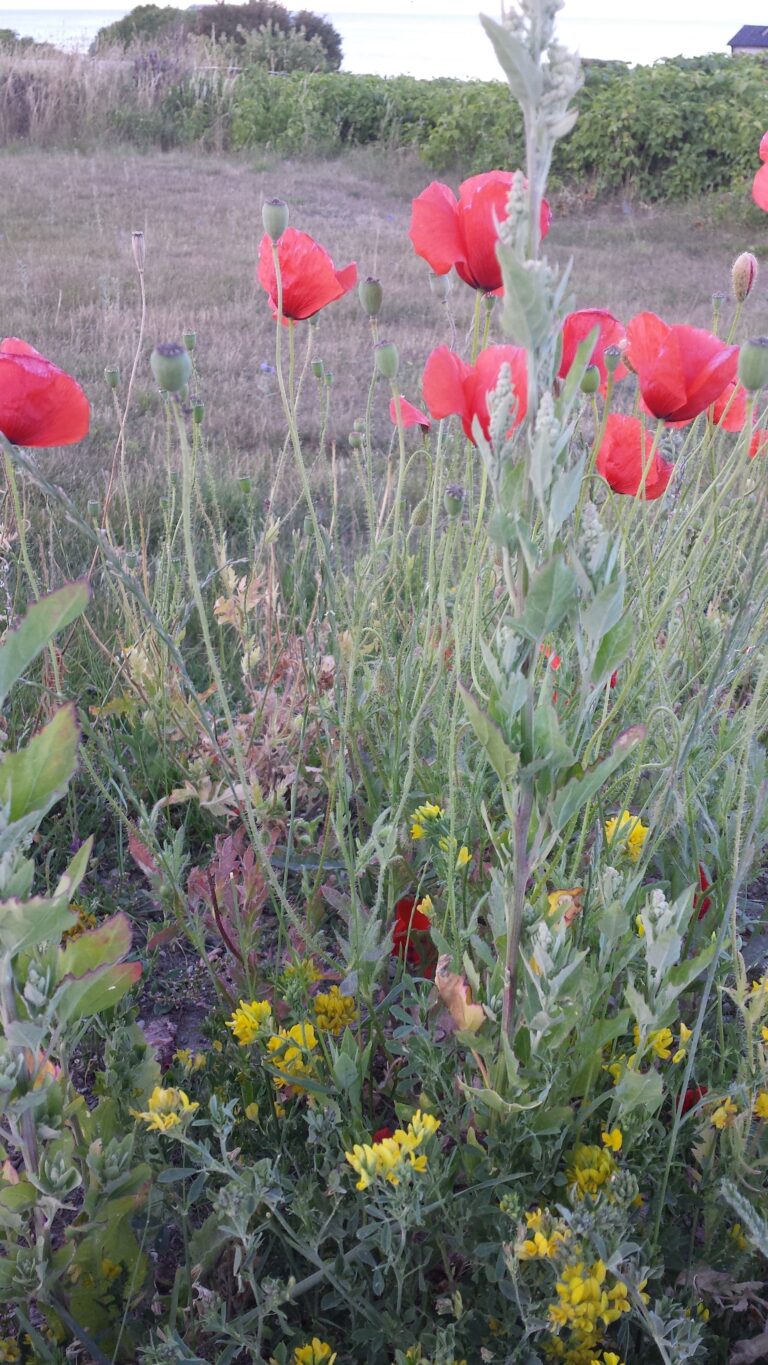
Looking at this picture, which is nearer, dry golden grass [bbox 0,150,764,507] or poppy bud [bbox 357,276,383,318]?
poppy bud [bbox 357,276,383,318]

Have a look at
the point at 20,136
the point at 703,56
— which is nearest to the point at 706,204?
the point at 703,56

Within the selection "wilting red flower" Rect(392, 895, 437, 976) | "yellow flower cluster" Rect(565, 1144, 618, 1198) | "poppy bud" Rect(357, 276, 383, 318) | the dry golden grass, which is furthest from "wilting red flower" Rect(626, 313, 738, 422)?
the dry golden grass

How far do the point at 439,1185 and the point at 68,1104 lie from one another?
1.06ft

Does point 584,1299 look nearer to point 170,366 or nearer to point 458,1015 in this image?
point 458,1015

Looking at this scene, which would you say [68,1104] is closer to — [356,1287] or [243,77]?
[356,1287]

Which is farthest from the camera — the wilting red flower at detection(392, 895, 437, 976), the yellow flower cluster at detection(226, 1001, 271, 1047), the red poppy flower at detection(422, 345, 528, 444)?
the wilting red flower at detection(392, 895, 437, 976)

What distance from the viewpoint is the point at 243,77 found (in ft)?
38.4

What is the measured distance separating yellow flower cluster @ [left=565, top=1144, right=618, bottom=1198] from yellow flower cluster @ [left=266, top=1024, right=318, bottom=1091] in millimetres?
253

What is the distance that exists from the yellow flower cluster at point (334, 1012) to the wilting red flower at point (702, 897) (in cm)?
41

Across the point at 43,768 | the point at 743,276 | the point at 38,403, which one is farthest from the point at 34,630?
the point at 743,276

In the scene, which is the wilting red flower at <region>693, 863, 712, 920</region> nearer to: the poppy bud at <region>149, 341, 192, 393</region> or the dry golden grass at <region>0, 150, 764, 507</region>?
the poppy bud at <region>149, 341, 192, 393</region>

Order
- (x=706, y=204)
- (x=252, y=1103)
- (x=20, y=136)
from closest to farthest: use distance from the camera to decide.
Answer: (x=252, y=1103) → (x=706, y=204) → (x=20, y=136)

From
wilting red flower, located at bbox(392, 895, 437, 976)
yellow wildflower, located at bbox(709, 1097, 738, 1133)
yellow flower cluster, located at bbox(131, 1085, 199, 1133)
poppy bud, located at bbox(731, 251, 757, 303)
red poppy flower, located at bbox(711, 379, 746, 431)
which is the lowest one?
wilting red flower, located at bbox(392, 895, 437, 976)

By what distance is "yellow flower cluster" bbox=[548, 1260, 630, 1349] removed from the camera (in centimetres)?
77
